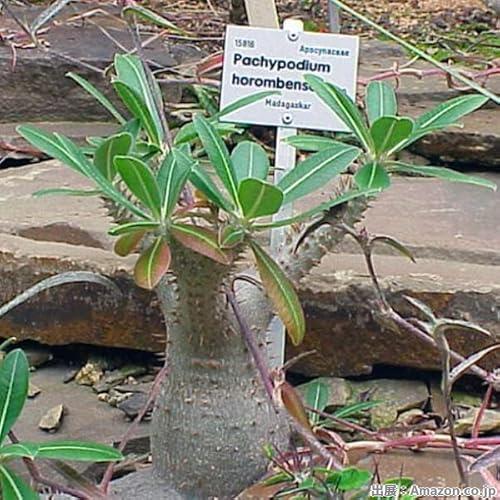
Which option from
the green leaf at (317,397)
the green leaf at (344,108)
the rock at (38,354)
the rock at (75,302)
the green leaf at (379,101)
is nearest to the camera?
the green leaf at (344,108)

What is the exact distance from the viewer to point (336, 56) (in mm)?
1278

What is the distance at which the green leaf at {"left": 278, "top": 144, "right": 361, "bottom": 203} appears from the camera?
3.47 feet

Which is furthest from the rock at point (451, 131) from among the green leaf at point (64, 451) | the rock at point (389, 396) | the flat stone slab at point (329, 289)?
the green leaf at point (64, 451)

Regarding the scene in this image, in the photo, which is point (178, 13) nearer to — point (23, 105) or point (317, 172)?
point (23, 105)

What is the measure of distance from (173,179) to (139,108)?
0.49 ft

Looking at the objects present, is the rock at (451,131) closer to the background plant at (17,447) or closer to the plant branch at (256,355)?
the plant branch at (256,355)

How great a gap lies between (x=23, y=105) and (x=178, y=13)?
3.75 feet

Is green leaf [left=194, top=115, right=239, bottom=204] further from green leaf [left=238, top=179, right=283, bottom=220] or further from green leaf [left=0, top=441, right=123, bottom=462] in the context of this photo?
green leaf [left=0, top=441, right=123, bottom=462]

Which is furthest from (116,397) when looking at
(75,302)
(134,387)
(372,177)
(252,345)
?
(372,177)

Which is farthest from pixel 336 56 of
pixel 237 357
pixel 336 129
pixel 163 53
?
pixel 163 53

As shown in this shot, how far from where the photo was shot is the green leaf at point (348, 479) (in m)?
1.00

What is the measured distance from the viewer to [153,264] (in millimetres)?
1021

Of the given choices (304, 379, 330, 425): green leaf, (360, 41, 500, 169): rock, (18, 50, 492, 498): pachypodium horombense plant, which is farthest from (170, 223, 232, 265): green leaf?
(360, 41, 500, 169): rock

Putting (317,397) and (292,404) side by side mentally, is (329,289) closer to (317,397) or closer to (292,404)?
(317,397)
